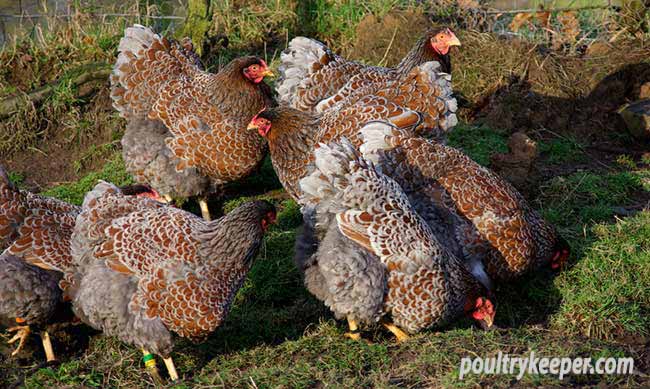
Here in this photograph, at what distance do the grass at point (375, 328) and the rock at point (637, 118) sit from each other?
414 millimetres

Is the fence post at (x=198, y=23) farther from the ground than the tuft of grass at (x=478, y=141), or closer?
farther from the ground

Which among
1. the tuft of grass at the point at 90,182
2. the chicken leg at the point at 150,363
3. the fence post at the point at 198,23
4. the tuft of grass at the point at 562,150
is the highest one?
the fence post at the point at 198,23

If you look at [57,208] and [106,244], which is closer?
[106,244]

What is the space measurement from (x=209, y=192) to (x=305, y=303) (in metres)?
1.60

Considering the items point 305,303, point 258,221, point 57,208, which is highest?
point 258,221

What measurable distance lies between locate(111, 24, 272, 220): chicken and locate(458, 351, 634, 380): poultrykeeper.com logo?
2906 mm

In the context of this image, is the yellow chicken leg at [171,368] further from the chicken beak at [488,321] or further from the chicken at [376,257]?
the chicken beak at [488,321]

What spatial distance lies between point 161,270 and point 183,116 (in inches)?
87.3

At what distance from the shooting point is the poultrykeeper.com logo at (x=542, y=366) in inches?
150

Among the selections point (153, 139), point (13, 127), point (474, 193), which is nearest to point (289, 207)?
point (153, 139)

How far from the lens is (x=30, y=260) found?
473cm

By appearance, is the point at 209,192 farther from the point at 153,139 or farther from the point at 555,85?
the point at 555,85

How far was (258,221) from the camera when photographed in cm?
454

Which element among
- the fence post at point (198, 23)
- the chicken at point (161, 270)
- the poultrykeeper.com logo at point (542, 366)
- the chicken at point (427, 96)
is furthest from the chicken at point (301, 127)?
the fence post at point (198, 23)
